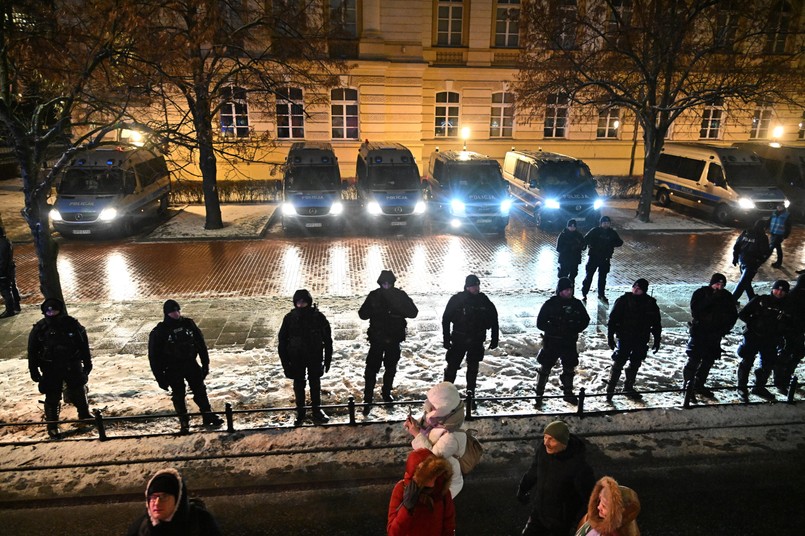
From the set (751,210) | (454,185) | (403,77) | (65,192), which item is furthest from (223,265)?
(751,210)

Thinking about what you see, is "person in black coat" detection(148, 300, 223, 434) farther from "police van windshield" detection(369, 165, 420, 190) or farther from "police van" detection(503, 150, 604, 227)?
"police van" detection(503, 150, 604, 227)

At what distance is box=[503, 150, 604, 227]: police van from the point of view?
16891 mm

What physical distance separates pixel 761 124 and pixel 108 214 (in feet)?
107

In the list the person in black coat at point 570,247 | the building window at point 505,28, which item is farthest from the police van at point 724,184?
the person in black coat at point 570,247

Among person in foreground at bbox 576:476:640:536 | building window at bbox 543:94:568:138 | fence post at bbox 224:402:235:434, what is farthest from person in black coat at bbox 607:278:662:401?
building window at bbox 543:94:568:138

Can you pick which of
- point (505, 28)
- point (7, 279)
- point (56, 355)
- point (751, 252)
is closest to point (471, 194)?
point (751, 252)

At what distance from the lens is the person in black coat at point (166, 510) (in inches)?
114

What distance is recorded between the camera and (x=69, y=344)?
20.1ft

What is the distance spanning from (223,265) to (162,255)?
6.97 feet

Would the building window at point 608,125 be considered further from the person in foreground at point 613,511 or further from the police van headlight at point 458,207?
the person in foreground at point 613,511

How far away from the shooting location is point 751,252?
1073 centimetres

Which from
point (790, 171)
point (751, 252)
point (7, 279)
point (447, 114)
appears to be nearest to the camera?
point (7, 279)

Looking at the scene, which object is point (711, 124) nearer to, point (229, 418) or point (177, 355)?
point (229, 418)

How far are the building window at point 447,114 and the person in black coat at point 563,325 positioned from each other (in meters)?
21.0
